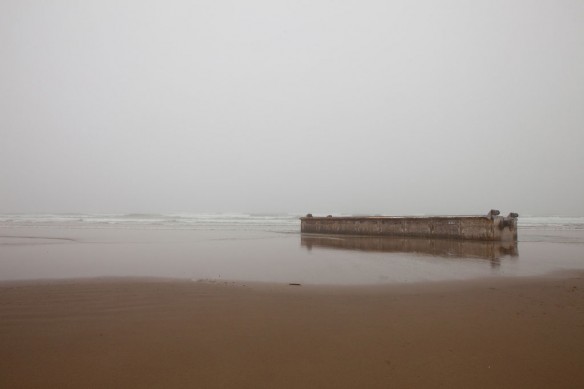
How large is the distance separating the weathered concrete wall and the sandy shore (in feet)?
32.2

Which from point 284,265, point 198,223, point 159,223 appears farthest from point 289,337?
point 159,223

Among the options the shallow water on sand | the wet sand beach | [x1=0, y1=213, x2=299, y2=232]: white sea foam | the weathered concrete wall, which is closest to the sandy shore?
the wet sand beach

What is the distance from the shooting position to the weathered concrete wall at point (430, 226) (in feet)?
47.7

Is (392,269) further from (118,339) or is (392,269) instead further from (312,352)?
(118,339)

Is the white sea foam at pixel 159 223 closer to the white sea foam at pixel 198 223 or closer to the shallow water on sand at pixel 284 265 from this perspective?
the white sea foam at pixel 198 223

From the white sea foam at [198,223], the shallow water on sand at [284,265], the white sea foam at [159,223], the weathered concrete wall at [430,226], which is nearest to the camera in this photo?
the shallow water on sand at [284,265]

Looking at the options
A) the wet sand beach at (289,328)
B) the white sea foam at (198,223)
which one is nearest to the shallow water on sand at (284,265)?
the wet sand beach at (289,328)

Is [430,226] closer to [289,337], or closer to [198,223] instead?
[289,337]

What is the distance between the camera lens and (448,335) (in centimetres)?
362

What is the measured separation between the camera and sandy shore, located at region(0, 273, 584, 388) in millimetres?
2717

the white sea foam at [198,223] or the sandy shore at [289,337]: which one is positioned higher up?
the sandy shore at [289,337]

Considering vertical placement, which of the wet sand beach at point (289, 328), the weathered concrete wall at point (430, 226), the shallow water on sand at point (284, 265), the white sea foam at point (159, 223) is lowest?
the white sea foam at point (159, 223)

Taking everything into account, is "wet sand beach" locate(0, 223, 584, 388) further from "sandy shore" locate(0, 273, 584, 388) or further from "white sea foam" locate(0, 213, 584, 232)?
"white sea foam" locate(0, 213, 584, 232)

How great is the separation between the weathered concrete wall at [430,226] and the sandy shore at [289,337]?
9.82 metres
